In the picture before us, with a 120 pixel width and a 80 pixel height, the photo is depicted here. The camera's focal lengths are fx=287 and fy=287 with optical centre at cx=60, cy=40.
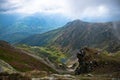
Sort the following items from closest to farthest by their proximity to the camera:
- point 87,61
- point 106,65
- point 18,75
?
1. point 18,75
2. point 106,65
3. point 87,61

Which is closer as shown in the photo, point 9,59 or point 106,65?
point 106,65

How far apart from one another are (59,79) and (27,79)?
20552 millimetres

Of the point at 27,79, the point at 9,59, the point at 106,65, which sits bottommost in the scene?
the point at 27,79

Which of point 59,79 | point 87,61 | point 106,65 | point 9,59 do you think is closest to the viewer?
point 59,79

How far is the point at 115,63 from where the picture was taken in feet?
392

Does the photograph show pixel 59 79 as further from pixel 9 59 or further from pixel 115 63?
pixel 9 59

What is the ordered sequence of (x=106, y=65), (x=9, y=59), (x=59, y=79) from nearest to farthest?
(x=59, y=79) < (x=106, y=65) < (x=9, y=59)

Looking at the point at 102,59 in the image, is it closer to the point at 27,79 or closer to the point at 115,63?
the point at 115,63

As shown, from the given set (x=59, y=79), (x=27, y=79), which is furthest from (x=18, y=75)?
(x=59, y=79)

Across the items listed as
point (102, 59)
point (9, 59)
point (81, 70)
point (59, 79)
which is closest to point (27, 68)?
point (9, 59)

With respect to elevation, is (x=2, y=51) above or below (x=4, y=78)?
above

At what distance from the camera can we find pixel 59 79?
7556 cm

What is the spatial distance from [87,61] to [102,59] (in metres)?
7.16

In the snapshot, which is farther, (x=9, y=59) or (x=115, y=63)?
(x=9, y=59)
